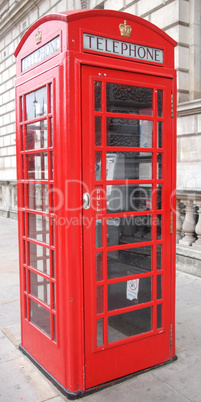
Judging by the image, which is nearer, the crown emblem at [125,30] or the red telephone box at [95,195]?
the red telephone box at [95,195]

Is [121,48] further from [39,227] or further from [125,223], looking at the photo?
[39,227]

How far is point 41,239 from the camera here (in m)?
2.81

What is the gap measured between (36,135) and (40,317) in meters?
1.43

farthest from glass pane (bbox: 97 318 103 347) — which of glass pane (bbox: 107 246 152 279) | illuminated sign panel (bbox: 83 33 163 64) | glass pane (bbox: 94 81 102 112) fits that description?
illuminated sign panel (bbox: 83 33 163 64)

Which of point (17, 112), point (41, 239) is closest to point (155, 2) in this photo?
point (17, 112)

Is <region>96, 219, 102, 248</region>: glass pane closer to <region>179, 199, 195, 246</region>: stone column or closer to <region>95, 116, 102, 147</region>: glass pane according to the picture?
<region>95, 116, 102, 147</region>: glass pane

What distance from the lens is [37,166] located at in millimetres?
2809

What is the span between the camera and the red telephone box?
238cm

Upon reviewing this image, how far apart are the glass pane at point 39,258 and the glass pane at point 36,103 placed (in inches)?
39.5

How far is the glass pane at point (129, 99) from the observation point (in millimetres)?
2517

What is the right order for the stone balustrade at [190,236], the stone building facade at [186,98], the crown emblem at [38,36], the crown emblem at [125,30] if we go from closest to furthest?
1. the crown emblem at [125,30]
2. the crown emblem at [38,36]
3. the stone balustrade at [190,236]
4. the stone building facade at [186,98]

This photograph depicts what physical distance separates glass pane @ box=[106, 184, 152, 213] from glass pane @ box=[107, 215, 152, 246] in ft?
0.28

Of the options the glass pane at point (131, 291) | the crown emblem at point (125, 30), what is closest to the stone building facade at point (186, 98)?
the glass pane at point (131, 291)

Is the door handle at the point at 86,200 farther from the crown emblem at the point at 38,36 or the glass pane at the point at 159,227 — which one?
the crown emblem at the point at 38,36
